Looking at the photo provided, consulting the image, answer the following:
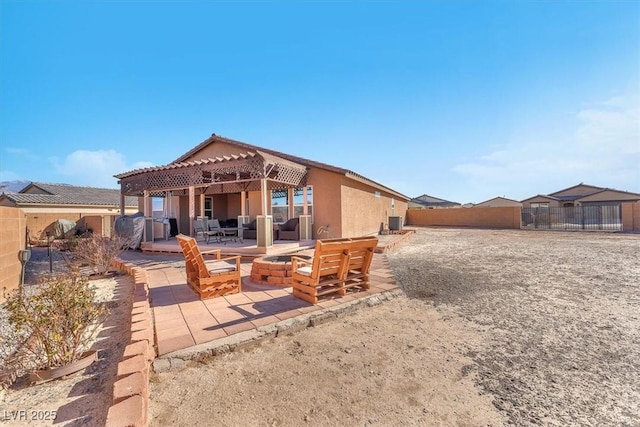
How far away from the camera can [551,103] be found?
11.0 meters

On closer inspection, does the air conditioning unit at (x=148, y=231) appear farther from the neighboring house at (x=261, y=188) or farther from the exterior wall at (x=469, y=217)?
the exterior wall at (x=469, y=217)

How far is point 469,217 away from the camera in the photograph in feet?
80.5

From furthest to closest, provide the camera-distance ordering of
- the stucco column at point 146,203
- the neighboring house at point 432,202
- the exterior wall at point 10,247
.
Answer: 1. the neighboring house at point 432,202
2. the stucco column at point 146,203
3. the exterior wall at point 10,247

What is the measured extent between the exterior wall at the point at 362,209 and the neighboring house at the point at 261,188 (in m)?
0.04

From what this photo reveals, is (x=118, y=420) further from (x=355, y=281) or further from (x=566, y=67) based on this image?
(x=566, y=67)

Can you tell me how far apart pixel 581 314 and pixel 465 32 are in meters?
10.5

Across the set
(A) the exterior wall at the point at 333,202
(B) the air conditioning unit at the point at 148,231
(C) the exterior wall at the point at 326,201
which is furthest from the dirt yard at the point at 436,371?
(B) the air conditioning unit at the point at 148,231

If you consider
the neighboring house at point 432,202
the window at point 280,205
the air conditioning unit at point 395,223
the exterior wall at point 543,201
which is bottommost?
the air conditioning unit at point 395,223

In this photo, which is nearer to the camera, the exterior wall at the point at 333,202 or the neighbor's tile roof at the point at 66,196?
the exterior wall at the point at 333,202

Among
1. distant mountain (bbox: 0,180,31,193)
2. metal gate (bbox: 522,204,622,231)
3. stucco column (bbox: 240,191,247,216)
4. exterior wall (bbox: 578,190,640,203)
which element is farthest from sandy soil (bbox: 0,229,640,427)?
exterior wall (bbox: 578,190,640,203)

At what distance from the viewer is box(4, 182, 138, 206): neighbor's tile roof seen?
18706mm

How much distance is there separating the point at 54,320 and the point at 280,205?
1016 centimetres

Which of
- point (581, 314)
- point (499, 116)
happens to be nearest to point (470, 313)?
point (581, 314)

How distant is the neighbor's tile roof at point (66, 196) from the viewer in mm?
18706
